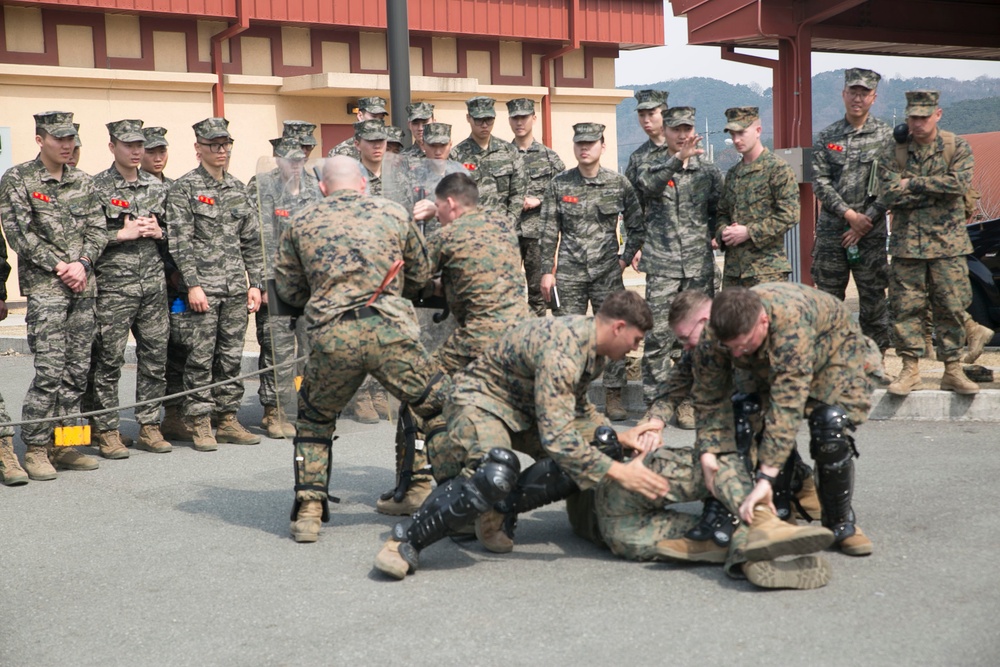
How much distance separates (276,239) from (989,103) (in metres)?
95.7

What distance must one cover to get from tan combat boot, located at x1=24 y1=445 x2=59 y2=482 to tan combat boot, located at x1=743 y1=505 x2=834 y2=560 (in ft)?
15.3

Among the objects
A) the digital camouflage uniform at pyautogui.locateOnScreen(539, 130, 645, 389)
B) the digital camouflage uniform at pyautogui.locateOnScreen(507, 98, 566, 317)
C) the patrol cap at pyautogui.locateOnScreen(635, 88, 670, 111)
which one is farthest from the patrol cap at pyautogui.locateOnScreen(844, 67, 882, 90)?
the digital camouflage uniform at pyautogui.locateOnScreen(507, 98, 566, 317)

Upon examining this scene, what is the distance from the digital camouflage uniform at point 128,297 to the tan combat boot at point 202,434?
0.92ft

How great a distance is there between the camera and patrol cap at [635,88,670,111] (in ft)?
29.5

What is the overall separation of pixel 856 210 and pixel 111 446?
5.54 m

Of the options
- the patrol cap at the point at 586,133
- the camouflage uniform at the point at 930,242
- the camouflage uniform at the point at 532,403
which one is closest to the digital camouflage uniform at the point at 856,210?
the camouflage uniform at the point at 930,242

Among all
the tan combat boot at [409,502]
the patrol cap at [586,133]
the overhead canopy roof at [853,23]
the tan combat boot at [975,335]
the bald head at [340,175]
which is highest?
the overhead canopy roof at [853,23]

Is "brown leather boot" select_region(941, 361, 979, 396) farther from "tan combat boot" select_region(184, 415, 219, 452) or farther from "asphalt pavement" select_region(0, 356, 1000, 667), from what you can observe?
"tan combat boot" select_region(184, 415, 219, 452)

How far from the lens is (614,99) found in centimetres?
2281

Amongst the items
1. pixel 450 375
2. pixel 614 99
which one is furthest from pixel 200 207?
pixel 614 99

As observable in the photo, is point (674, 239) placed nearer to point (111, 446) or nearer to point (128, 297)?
point (128, 297)

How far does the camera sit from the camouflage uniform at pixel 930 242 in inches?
299

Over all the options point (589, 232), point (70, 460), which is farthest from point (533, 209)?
point (70, 460)

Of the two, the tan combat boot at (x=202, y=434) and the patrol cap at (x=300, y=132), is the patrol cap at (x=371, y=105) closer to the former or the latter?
the patrol cap at (x=300, y=132)
